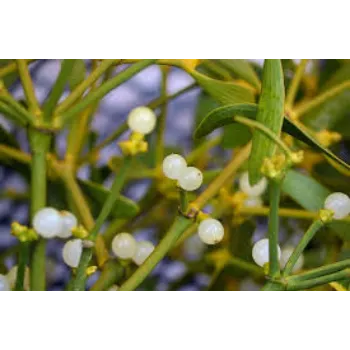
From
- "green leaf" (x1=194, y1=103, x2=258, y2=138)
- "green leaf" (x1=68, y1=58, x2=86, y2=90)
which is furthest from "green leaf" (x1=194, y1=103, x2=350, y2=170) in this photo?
"green leaf" (x1=68, y1=58, x2=86, y2=90)

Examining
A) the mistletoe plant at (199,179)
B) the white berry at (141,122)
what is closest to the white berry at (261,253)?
the mistletoe plant at (199,179)

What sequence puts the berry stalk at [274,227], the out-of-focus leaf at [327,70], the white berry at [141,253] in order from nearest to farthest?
the berry stalk at [274,227] < the white berry at [141,253] < the out-of-focus leaf at [327,70]

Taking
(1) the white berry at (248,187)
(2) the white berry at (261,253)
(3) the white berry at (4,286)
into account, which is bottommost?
(3) the white berry at (4,286)

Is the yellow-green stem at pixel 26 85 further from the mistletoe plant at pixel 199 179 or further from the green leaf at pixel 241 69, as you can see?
the green leaf at pixel 241 69

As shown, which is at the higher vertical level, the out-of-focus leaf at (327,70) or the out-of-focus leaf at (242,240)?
the out-of-focus leaf at (327,70)

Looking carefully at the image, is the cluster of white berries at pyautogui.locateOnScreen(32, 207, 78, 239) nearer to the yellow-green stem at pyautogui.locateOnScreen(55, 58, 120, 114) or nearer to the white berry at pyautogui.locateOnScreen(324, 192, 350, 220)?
the yellow-green stem at pyautogui.locateOnScreen(55, 58, 120, 114)
